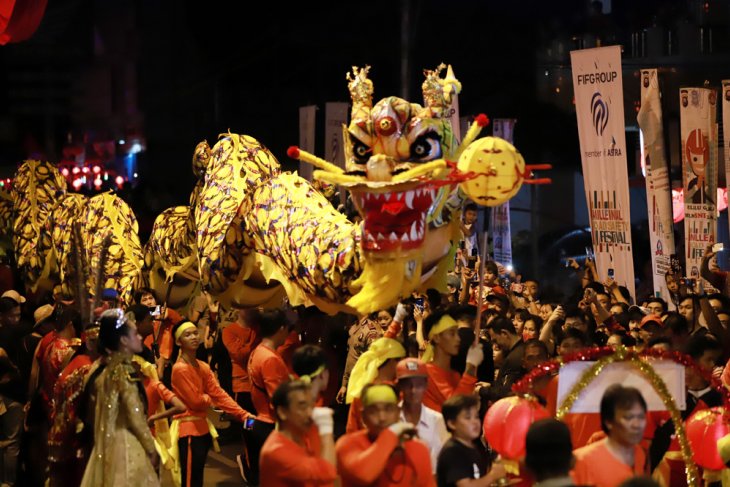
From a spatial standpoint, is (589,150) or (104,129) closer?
(589,150)

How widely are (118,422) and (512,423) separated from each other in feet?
7.51

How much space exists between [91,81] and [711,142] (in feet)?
35.1

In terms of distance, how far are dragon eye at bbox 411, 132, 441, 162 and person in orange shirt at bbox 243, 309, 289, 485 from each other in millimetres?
1789

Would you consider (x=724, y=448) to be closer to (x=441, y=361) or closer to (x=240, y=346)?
(x=441, y=361)

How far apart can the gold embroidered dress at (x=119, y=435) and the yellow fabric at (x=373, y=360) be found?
47.2 inches

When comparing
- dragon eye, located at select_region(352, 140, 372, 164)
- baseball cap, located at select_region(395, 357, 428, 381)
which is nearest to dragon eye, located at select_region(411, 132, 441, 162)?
dragon eye, located at select_region(352, 140, 372, 164)

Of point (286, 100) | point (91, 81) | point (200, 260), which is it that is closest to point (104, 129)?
point (91, 81)

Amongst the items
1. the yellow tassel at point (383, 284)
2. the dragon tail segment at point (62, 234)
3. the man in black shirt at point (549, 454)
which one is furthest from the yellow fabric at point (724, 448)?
the dragon tail segment at point (62, 234)

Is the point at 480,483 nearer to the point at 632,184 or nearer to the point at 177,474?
the point at 177,474

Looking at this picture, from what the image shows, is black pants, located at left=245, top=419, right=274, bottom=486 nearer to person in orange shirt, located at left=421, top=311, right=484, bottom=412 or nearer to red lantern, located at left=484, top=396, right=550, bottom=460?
person in orange shirt, located at left=421, top=311, right=484, bottom=412

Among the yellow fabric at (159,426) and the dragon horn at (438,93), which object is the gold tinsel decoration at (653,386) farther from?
the yellow fabric at (159,426)

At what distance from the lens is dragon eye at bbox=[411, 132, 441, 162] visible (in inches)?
337

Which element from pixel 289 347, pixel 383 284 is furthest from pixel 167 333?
pixel 383 284

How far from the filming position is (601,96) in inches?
539
